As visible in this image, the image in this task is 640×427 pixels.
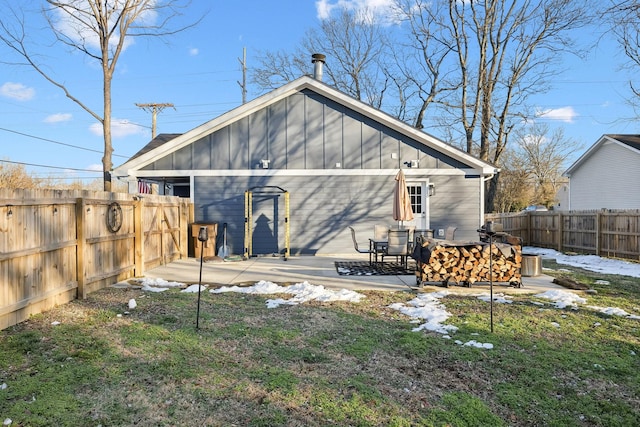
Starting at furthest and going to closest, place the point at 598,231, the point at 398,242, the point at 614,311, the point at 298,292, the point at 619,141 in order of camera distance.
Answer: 1. the point at 619,141
2. the point at 598,231
3. the point at 398,242
4. the point at 298,292
5. the point at 614,311

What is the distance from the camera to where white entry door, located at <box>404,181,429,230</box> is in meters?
11.5

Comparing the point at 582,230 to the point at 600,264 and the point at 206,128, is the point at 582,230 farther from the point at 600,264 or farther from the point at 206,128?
the point at 206,128

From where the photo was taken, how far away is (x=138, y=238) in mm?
7766

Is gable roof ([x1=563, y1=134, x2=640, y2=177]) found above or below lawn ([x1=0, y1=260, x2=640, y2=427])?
above

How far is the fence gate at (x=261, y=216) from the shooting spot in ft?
36.0

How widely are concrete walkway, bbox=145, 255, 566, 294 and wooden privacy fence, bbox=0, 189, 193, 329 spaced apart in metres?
0.95

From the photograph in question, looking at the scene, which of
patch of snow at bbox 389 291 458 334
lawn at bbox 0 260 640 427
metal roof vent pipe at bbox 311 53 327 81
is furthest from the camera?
metal roof vent pipe at bbox 311 53 327 81

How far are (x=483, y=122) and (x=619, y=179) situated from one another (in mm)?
5910

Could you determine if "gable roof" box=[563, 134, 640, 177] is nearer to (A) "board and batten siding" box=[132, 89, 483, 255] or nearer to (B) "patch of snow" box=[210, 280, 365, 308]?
(A) "board and batten siding" box=[132, 89, 483, 255]

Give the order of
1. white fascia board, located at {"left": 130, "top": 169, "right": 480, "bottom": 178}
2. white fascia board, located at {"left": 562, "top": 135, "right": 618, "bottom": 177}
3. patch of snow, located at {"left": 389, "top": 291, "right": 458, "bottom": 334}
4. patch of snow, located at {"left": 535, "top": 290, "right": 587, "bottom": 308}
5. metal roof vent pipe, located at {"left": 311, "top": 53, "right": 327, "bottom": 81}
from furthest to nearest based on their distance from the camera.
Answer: white fascia board, located at {"left": 562, "top": 135, "right": 618, "bottom": 177}, metal roof vent pipe, located at {"left": 311, "top": 53, "right": 327, "bottom": 81}, white fascia board, located at {"left": 130, "top": 169, "right": 480, "bottom": 178}, patch of snow, located at {"left": 535, "top": 290, "right": 587, "bottom": 308}, patch of snow, located at {"left": 389, "top": 291, "right": 458, "bottom": 334}

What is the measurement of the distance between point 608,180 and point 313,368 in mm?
19047

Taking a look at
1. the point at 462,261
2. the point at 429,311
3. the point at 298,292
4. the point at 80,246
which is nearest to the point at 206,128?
the point at 80,246

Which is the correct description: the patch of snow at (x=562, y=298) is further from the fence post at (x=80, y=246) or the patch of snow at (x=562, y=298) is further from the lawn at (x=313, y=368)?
the fence post at (x=80, y=246)

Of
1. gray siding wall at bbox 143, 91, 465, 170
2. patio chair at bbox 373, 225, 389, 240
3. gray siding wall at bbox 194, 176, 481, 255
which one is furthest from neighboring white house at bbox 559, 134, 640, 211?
patio chair at bbox 373, 225, 389, 240
